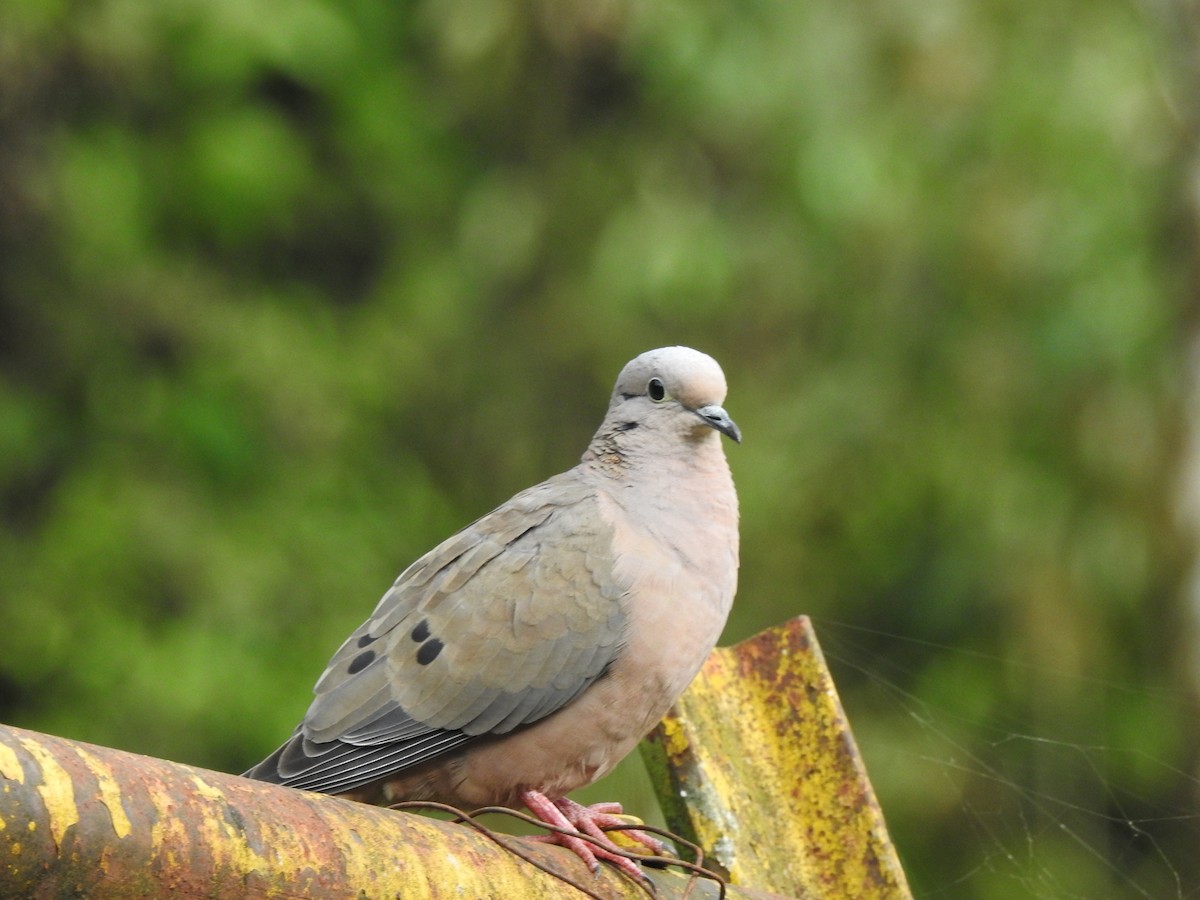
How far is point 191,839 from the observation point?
1564mm

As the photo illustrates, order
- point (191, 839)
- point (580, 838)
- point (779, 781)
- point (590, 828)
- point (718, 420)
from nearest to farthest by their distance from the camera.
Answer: point (191, 839), point (580, 838), point (590, 828), point (779, 781), point (718, 420)

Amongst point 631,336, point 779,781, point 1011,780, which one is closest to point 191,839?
point 779,781

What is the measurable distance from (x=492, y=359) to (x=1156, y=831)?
133 inches

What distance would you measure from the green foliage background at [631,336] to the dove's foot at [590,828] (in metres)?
3.10

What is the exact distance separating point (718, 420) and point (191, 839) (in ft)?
5.00

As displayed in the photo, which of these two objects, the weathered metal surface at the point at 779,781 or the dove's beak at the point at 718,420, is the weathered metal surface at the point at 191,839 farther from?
the dove's beak at the point at 718,420

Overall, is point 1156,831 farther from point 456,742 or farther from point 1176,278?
point 456,742

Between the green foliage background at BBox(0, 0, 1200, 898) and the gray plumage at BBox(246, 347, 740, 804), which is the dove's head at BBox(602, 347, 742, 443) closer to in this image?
the gray plumage at BBox(246, 347, 740, 804)

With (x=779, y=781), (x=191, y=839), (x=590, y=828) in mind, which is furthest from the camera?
(x=779, y=781)

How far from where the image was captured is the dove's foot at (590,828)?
221 cm

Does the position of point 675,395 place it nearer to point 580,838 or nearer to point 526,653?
point 526,653

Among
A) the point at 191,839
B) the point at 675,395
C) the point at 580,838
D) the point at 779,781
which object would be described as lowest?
the point at 779,781

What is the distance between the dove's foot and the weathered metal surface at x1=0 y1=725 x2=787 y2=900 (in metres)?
0.31

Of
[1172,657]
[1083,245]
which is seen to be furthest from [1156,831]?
[1083,245]
